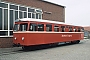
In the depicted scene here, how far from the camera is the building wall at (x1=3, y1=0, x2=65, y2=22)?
22.2 m

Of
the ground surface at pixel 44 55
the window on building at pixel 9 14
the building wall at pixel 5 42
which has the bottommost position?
the ground surface at pixel 44 55

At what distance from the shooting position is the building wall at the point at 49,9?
22.2 meters

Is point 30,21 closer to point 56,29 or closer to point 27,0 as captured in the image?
point 56,29

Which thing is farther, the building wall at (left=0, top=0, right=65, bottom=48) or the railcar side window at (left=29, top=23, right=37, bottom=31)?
the building wall at (left=0, top=0, right=65, bottom=48)

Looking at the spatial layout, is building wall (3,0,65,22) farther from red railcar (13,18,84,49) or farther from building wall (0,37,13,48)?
red railcar (13,18,84,49)

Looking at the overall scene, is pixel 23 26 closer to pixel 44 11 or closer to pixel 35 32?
pixel 35 32

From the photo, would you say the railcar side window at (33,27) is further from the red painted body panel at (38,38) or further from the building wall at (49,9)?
the building wall at (49,9)

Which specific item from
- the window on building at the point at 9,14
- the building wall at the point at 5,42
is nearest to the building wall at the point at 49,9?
the window on building at the point at 9,14

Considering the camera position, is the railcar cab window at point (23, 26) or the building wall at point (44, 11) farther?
the building wall at point (44, 11)

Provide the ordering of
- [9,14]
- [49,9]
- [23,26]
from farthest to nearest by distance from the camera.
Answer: [49,9] → [9,14] → [23,26]

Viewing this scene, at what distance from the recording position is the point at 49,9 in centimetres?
2706

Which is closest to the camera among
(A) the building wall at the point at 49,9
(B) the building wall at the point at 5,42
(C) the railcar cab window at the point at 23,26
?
(C) the railcar cab window at the point at 23,26

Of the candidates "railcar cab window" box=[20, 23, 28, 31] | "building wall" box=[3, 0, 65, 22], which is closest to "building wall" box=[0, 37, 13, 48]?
"railcar cab window" box=[20, 23, 28, 31]

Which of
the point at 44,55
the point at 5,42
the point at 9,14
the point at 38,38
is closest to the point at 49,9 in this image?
the point at 9,14
